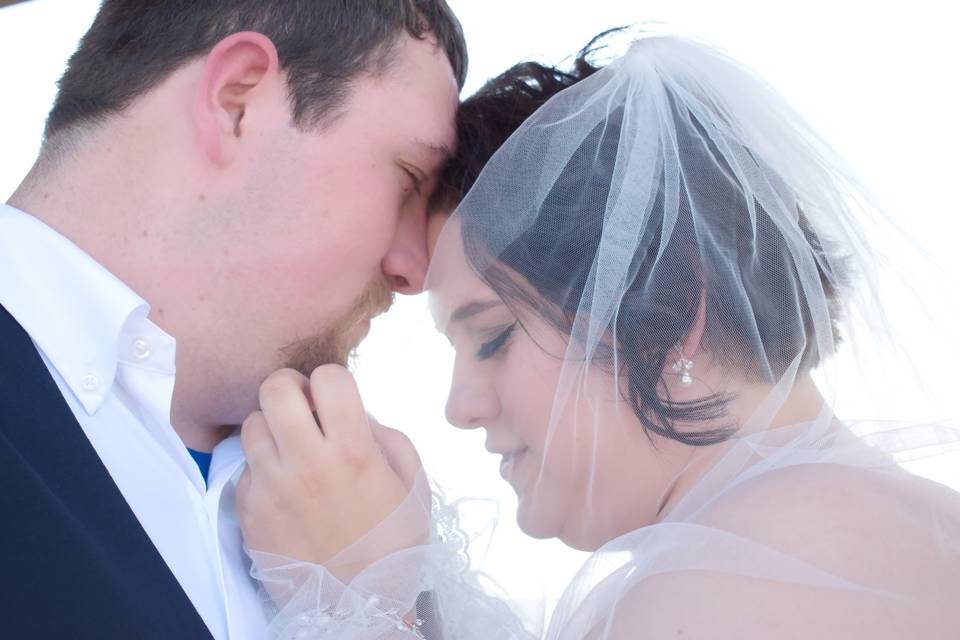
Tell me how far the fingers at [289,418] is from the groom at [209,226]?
19 cm

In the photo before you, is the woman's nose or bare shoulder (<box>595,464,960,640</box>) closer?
bare shoulder (<box>595,464,960,640</box>)

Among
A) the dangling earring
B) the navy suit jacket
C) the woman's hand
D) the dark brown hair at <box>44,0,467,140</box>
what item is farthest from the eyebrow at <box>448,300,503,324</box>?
the navy suit jacket

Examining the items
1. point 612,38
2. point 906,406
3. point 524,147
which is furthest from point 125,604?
point 612,38

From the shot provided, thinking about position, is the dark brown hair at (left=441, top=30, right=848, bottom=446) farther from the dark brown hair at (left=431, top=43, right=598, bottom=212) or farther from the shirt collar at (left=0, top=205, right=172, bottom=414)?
the shirt collar at (left=0, top=205, right=172, bottom=414)

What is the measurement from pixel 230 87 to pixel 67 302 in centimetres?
59

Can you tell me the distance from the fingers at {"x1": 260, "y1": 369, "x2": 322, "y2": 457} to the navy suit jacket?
0.34 meters

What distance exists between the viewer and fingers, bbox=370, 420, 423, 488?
6.26ft

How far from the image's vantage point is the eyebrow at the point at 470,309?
73.2 inches

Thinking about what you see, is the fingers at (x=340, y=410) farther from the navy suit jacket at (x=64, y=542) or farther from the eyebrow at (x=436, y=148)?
the eyebrow at (x=436, y=148)

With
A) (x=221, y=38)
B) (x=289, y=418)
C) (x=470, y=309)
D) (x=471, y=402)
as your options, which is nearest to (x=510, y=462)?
(x=471, y=402)

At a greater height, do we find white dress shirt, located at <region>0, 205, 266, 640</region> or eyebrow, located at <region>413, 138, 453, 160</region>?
eyebrow, located at <region>413, 138, 453, 160</region>

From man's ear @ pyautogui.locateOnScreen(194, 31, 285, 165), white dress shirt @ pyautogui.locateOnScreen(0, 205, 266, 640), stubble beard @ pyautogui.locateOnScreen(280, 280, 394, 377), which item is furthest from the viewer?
stubble beard @ pyautogui.locateOnScreen(280, 280, 394, 377)

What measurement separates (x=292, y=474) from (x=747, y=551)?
2.72 ft

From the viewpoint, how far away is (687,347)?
1724mm
